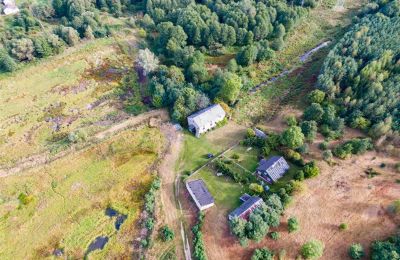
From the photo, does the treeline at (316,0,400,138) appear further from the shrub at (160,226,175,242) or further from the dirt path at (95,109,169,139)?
the shrub at (160,226,175,242)

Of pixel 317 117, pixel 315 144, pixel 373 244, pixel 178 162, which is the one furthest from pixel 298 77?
pixel 373 244

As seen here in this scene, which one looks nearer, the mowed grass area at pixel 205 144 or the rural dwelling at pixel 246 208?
the rural dwelling at pixel 246 208

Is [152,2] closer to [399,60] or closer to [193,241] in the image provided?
[399,60]

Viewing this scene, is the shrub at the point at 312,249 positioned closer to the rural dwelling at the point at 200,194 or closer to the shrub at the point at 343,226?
the shrub at the point at 343,226

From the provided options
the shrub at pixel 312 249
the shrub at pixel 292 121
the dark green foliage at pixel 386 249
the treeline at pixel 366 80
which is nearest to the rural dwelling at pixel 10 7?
the shrub at pixel 292 121

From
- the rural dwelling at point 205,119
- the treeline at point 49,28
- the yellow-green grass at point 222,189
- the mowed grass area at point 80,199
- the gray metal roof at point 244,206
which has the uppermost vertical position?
the treeline at point 49,28

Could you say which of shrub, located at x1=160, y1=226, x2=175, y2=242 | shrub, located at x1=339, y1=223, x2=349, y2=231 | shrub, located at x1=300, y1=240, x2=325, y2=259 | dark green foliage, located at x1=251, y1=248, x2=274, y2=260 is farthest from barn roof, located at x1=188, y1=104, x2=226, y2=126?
shrub, located at x1=339, y1=223, x2=349, y2=231

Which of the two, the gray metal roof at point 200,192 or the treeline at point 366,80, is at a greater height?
the treeline at point 366,80

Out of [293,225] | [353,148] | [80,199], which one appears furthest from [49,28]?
[353,148]
